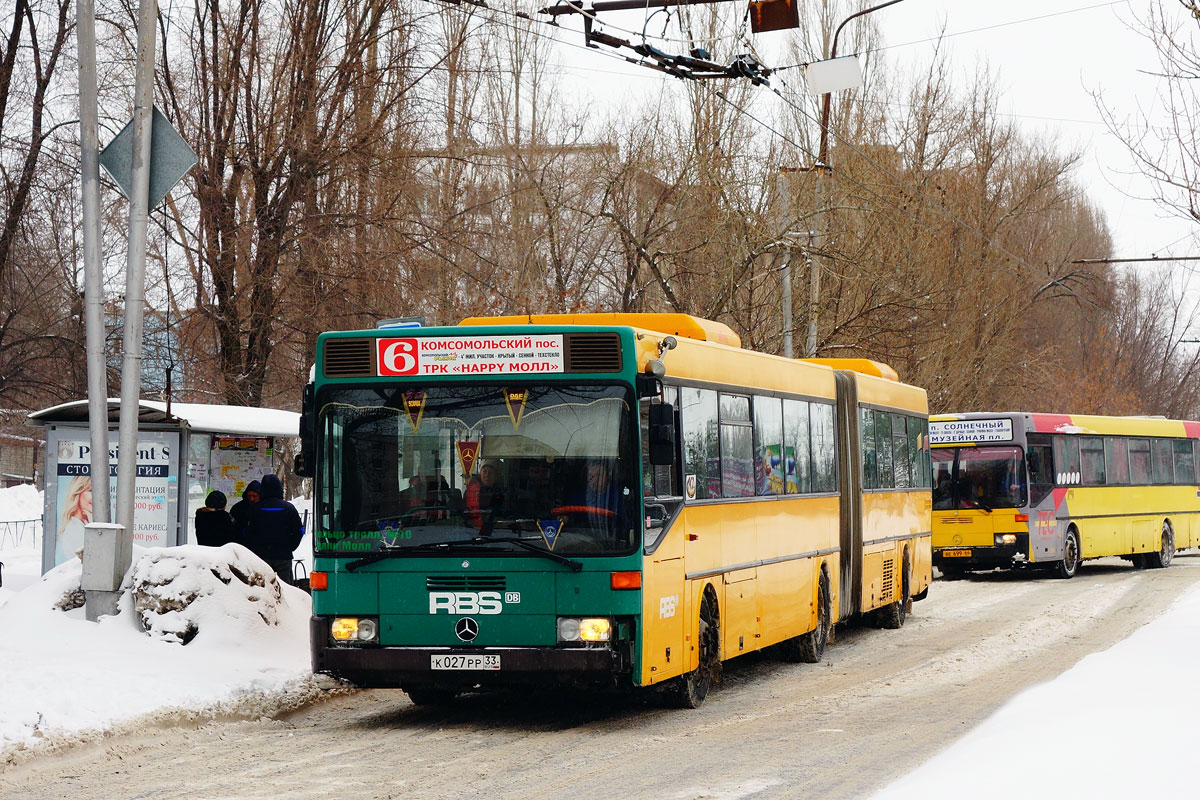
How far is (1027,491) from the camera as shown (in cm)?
2703

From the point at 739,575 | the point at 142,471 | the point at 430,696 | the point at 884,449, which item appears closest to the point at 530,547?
the point at 430,696

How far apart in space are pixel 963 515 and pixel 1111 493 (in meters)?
4.12

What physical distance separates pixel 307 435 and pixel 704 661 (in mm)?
3509

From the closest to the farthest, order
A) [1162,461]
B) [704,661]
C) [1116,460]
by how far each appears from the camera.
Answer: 1. [704,661]
2. [1116,460]
3. [1162,461]

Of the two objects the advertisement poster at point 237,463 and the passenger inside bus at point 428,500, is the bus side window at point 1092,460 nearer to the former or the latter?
the advertisement poster at point 237,463

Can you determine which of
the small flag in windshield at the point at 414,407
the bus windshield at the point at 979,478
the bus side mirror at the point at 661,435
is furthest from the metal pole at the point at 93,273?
the bus windshield at the point at 979,478

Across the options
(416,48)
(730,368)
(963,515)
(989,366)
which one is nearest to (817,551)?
(730,368)

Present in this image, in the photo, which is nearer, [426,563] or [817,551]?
[426,563]

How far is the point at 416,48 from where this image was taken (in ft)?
87.0

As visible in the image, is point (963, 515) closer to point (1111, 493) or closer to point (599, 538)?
point (1111, 493)

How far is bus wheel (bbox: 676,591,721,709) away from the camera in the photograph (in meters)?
11.7

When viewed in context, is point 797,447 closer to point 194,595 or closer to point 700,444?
point 700,444

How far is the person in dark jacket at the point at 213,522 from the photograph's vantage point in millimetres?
15969

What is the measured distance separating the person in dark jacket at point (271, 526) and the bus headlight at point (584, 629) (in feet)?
20.3
